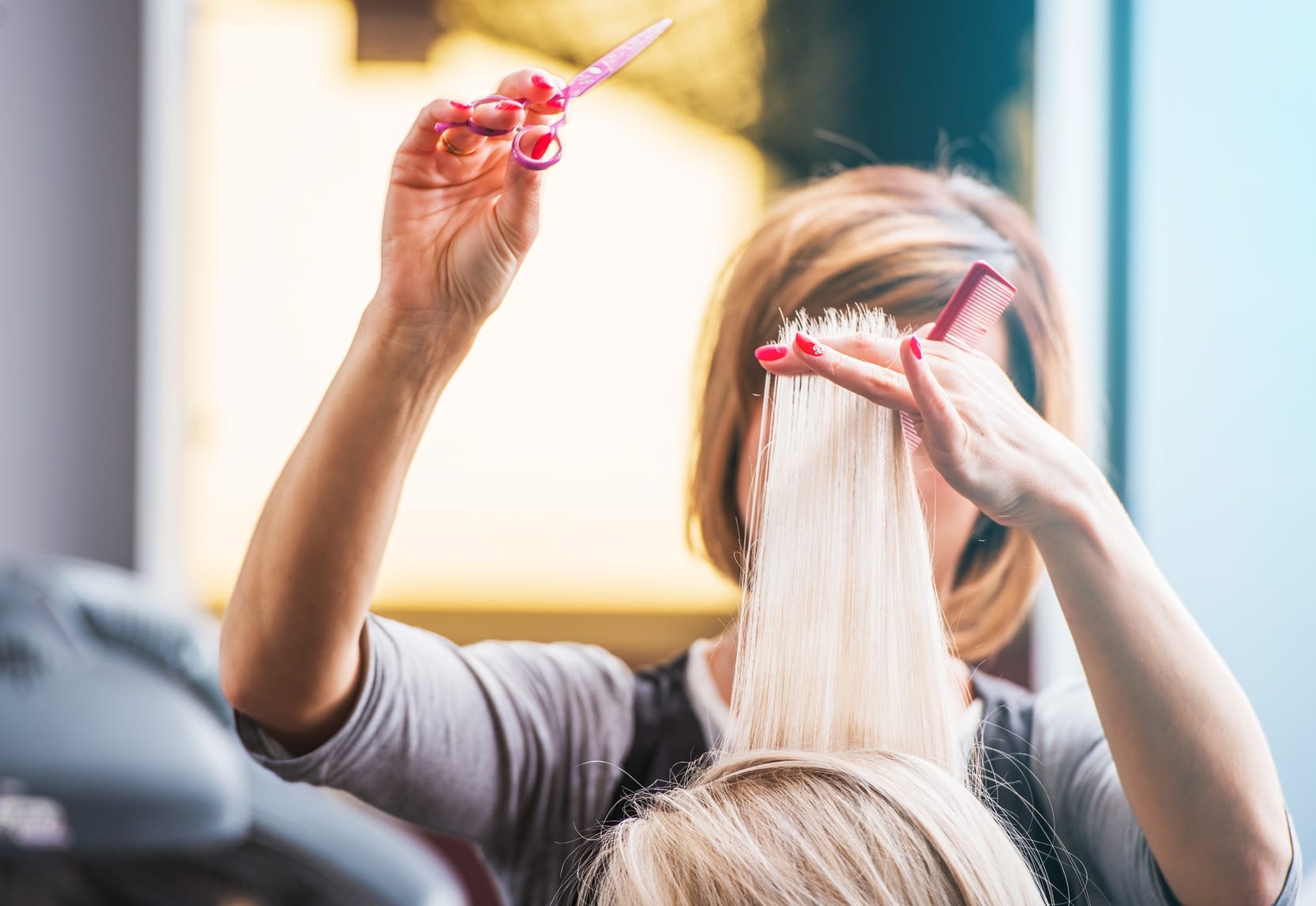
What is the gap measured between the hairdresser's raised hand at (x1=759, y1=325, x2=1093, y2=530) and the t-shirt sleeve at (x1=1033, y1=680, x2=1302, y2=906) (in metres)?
0.15

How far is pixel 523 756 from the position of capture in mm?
525

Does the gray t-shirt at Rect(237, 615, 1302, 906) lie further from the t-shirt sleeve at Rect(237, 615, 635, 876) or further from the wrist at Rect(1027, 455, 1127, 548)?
the wrist at Rect(1027, 455, 1127, 548)

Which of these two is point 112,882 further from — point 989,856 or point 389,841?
point 989,856

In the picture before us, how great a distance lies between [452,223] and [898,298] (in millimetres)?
240

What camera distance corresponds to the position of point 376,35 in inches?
26.5

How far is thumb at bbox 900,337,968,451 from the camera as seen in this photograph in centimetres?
36

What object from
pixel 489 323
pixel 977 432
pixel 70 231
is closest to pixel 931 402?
pixel 977 432

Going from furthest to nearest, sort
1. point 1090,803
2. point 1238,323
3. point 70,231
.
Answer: point 70,231
point 1238,323
point 1090,803

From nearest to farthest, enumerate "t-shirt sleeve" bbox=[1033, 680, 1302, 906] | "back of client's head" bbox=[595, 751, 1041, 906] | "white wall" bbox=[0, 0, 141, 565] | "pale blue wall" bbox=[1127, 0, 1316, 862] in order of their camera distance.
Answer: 1. "back of client's head" bbox=[595, 751, 1041, 906]
2. "t-shirt sleeve" bbox=[1033, 680, 1302, 906]
3. "pale blue wall" bbox=[1127, 0, 1316, 862]
4. "white wall" bbox=[0, 0, 141, 565]

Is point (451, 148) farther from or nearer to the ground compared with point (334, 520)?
farther from the ground

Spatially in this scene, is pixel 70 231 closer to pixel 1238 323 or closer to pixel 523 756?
pixel 523 756

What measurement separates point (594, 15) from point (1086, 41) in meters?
0.33

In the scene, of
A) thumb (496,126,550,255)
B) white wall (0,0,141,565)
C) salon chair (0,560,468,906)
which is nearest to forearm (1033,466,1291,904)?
thumb (496,126,550,255)

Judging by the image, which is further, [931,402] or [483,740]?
[483,740]
